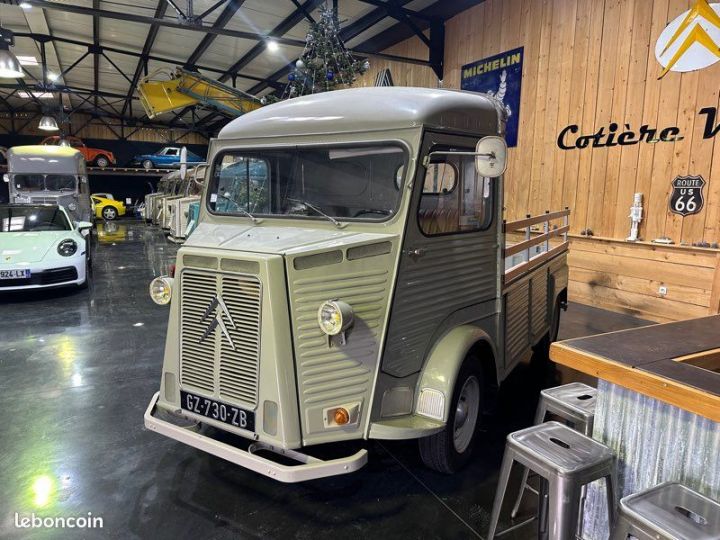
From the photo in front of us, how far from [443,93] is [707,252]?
4471mm

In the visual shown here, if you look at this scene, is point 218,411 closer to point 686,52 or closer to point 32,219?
point 686,52

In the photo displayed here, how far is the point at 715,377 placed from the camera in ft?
5.31

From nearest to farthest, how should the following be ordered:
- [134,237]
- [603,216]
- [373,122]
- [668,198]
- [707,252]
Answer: [373,122], [707,252], [668,198], [603,216], [134,237]

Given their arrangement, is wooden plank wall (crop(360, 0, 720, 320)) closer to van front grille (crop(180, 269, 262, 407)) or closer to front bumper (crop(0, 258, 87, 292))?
van front grille (crop(180, 269, 262, 407))

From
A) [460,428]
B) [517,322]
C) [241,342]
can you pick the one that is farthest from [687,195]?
[241,342]

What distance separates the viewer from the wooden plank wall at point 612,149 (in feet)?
18.4

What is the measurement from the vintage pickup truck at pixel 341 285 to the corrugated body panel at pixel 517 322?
Result: 0.52 ft

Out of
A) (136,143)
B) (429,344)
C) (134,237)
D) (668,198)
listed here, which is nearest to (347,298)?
(429,344)

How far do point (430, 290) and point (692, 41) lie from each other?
5213mm

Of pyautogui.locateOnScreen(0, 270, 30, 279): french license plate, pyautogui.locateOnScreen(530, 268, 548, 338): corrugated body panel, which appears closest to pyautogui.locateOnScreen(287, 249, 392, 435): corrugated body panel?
pyautogui.locateOnScreen(530, 268, 548, 338): corrugated body panel

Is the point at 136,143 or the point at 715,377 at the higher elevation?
the point at 136,143

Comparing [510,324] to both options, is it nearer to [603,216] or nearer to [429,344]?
[429,344]

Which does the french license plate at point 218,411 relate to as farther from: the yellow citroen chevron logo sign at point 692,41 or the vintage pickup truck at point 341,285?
the yellow citroen chevron logo sign at point 692,41

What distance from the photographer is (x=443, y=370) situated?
258 centimetres
